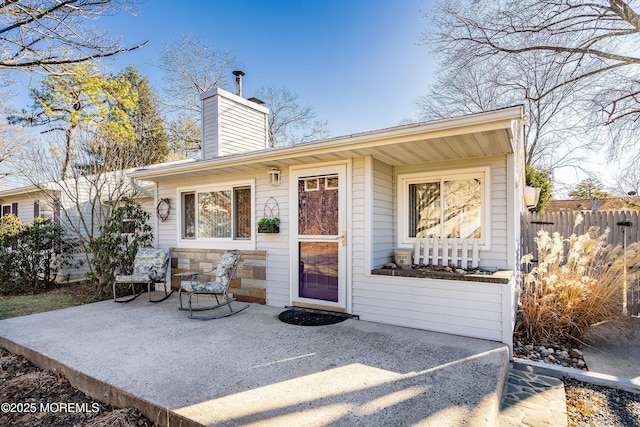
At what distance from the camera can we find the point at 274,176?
4.99m

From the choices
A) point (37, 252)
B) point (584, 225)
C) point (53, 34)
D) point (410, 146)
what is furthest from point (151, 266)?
point (584, 225)

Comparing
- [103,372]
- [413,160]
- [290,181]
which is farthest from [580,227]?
[103,372]

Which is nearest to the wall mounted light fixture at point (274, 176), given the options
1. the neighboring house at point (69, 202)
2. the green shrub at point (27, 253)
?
the neighboring house at point (69, 202)

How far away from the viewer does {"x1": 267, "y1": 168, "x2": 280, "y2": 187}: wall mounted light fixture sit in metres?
4.97

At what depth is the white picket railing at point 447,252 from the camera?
417cm

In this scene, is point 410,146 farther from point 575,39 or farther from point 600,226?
point 575,39

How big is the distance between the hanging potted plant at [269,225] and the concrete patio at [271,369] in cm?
130

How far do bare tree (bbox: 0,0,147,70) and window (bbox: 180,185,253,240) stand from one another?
249 centimetres

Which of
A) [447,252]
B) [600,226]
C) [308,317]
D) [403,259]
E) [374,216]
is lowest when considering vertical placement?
[308,317]

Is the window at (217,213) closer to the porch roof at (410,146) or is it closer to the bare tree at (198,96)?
the porch roof at (410,146)

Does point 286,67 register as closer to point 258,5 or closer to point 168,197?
point 258,5

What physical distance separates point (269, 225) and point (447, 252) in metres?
2.51

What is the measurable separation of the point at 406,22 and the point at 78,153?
8.07m

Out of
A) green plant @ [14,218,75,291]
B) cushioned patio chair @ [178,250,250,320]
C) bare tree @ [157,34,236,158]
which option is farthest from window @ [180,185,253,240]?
bare tree @ [157,34,236,158]
